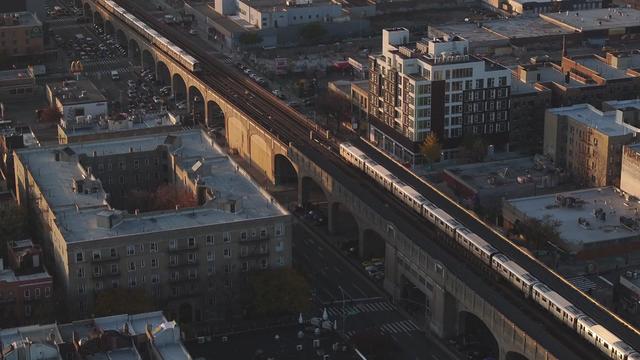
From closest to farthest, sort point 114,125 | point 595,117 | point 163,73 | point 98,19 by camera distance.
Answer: point 114,125 → point 595,117 → point 163,73 → point 98,19

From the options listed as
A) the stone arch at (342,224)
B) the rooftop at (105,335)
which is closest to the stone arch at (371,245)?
the stone arch at (342,224)

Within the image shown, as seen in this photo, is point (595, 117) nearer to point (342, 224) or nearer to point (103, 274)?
point (342, 224)

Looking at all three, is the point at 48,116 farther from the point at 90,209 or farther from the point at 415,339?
the point at 415,339

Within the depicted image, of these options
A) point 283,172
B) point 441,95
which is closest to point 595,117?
point 441,95

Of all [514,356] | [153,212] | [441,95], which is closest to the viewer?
[514,356]

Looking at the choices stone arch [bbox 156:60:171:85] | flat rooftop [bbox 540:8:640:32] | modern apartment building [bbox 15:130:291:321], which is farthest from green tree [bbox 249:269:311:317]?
flat rooftop [bbox 540:8:640:32]

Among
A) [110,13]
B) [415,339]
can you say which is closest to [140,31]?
[110,13]

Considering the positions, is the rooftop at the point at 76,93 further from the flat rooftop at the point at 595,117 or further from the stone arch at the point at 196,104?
the flat rooftop at the point at 595,117
